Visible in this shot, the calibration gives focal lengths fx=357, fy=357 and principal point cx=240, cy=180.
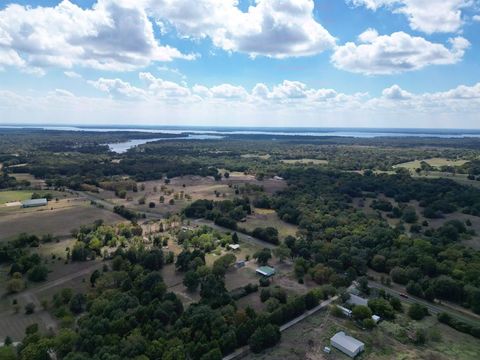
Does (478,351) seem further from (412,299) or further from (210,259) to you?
(210,259)

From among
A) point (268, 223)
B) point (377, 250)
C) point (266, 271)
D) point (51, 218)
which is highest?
point (377, 250)

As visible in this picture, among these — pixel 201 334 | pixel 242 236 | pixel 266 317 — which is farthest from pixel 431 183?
pixel 201 334

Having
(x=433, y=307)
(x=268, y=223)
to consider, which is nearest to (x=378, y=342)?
(x=433, y=307)

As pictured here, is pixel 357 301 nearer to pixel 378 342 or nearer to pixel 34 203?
pixel 378 342

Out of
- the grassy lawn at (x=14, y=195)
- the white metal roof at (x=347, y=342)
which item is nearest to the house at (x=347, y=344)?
the white metal roof at (x=347, y=342)

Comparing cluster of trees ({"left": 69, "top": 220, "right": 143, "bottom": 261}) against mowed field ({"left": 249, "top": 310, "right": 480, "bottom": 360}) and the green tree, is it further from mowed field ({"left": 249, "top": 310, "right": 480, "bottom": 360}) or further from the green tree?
mowed field ({"left": 249, "top": 310, "right": 480, "bottom": 360})
